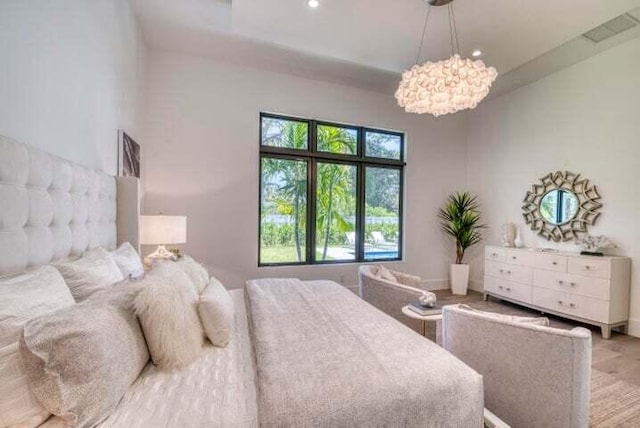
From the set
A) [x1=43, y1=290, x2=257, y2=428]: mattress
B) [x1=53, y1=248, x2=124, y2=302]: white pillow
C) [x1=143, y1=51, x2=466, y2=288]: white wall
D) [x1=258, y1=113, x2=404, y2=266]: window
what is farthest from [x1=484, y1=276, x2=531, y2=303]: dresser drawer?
[x1=53, y1=248, x2=124, y2=302]: white pillow

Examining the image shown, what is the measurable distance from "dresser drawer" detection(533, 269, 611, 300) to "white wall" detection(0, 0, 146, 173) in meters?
4.89

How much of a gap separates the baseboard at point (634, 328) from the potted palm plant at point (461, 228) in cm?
185

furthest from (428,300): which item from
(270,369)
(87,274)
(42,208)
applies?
(42,208)

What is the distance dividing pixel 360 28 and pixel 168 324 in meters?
2.94

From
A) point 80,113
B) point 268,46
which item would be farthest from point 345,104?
point 80,113

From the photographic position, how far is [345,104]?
14.6 feet

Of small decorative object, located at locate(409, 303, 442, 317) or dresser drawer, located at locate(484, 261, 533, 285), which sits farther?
dresser drawer, located at locate(484, 261, 533, 285)

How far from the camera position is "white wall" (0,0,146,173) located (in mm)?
1302

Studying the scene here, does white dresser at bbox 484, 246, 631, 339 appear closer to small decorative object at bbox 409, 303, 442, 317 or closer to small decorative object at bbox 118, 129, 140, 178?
small decorative object at bbox 409, 303, 442, 317

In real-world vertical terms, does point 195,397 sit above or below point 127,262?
below

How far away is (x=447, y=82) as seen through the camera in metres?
2.48

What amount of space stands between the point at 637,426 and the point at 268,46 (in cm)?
441

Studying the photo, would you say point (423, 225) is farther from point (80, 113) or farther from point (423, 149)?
point (80, 113)

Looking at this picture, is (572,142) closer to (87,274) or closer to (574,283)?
(574,283)
